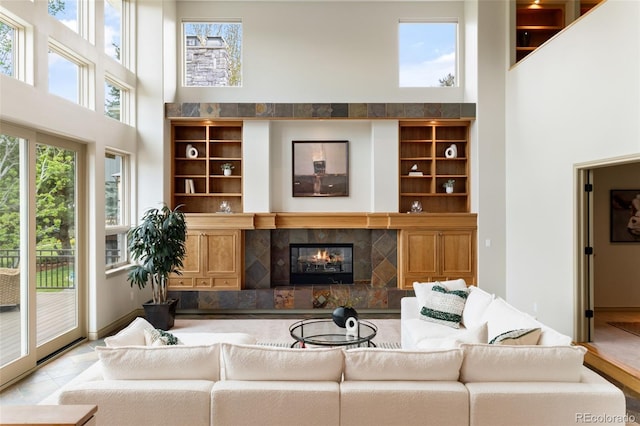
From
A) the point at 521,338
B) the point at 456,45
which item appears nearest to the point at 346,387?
the point at 521,338

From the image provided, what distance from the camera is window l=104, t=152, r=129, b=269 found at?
18.9 feet

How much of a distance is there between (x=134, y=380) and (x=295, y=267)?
15.8 ft

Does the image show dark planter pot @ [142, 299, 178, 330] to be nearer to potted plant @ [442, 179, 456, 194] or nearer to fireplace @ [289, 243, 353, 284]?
fireplace @ [289, 243, 353, 284]

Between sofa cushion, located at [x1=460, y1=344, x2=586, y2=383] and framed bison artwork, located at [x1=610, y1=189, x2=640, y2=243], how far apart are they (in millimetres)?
4874

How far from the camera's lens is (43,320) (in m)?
4.39

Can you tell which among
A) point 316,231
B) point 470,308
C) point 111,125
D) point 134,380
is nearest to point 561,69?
point 470,308

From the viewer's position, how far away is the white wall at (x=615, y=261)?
20.0ft

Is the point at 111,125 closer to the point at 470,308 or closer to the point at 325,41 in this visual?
the point at 325,41

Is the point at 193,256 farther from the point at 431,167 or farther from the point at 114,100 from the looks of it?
the point at 431,167

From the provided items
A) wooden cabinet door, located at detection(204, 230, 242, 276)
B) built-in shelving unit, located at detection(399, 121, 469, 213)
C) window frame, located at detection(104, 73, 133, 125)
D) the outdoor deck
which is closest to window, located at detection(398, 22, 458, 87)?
built-in shelving unit, located at detection(399, 121, 469, 213)

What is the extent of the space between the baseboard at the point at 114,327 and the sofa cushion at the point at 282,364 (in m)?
3.74

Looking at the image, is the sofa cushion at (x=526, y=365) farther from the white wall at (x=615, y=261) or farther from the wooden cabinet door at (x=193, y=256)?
the wooden cabinet door at (x=193, y=256)

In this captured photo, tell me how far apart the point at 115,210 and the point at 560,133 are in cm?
609

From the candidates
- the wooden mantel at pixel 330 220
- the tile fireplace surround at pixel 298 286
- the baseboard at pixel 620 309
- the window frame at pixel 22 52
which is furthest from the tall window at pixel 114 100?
the baseboard at pixel 620 309
